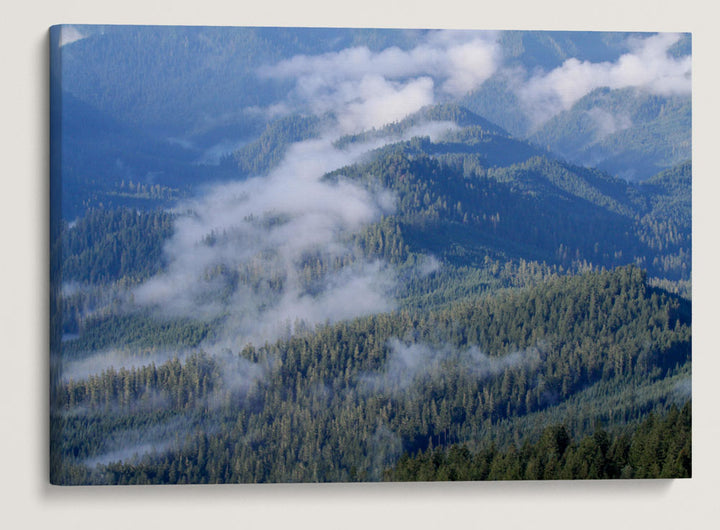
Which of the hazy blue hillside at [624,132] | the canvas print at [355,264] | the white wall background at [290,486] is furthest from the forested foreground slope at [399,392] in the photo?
the hazy blue hillside at [624,132]

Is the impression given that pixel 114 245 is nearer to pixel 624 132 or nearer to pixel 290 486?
pixel 290 486

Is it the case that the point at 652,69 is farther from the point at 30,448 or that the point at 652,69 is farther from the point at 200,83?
the point at 30,448

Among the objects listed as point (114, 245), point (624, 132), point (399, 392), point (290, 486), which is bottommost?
point (290, 486)

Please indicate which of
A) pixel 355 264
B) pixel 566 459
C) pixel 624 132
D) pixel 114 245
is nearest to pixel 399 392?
pixel 355 264

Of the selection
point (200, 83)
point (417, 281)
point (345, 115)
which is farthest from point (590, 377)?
point (200, 83)

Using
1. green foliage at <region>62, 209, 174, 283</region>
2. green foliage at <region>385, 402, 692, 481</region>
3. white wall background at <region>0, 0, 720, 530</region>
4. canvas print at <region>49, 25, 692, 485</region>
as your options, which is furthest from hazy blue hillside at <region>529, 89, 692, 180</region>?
green foliage at <region>62, 209, 174, 283</region>

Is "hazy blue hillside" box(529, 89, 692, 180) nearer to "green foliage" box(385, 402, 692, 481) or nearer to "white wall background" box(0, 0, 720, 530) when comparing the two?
"white wall background" box(0, 0, 720, 530)
